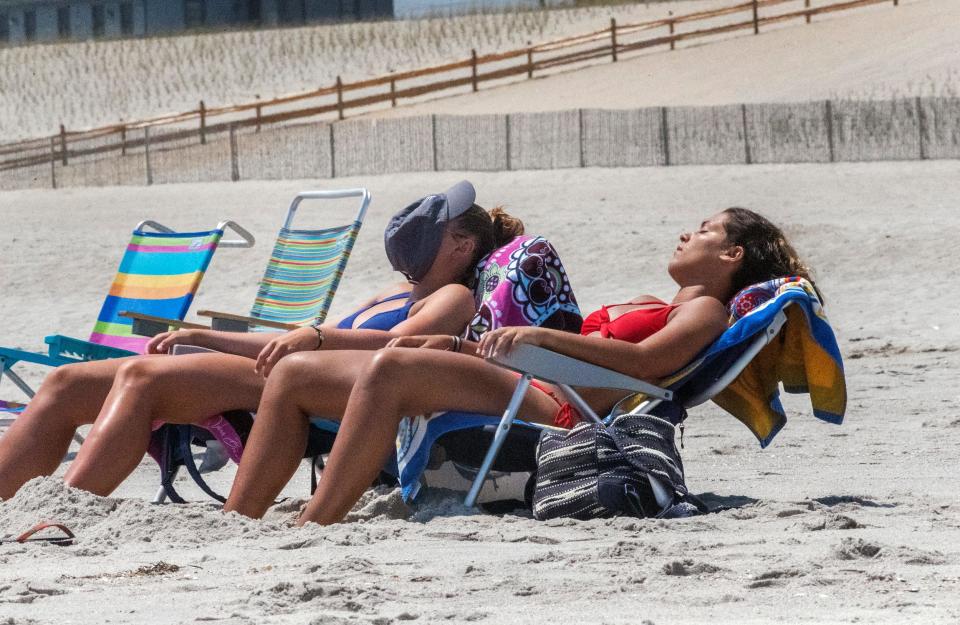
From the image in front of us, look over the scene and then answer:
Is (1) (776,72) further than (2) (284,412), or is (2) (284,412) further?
(1) (776,72)

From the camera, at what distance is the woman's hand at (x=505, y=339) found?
3668 mm

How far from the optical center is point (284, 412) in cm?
378

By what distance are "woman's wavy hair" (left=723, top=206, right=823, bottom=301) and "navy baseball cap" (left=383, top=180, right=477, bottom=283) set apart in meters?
0.76

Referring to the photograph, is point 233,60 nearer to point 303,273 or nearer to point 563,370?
point 303,273

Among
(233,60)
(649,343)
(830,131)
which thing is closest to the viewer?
(649,343)

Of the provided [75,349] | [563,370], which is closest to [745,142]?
[75,349]

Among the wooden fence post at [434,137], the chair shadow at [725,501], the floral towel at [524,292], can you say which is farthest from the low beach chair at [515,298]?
the wooden fence post at [434,137]

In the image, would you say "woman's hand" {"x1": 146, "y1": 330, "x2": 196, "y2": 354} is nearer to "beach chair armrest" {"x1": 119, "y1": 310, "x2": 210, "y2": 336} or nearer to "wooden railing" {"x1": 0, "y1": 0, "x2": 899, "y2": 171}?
"beach chair armrest" {"x1": 119, "y1": 310, "x2": 210, "y2": 336}

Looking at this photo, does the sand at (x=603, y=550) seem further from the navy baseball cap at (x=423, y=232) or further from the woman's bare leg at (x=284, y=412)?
the navy baseball cap at (x=423, y=232)

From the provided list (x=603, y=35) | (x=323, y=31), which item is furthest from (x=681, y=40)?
(x=323, y=31)

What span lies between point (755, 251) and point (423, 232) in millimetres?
951

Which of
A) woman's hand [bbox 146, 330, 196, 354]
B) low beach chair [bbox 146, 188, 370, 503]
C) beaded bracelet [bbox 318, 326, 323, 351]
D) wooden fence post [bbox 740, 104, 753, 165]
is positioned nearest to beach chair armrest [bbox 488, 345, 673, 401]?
beaded bracelet [bbox 318, 326, 323, 351]

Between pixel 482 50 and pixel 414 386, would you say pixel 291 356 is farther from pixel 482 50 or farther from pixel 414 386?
pixel 482 50

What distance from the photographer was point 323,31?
45.4 metres
